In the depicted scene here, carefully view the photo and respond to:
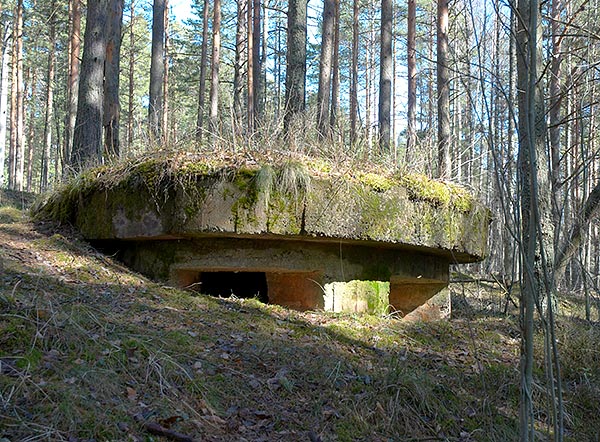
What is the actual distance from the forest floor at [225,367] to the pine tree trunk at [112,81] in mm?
3688

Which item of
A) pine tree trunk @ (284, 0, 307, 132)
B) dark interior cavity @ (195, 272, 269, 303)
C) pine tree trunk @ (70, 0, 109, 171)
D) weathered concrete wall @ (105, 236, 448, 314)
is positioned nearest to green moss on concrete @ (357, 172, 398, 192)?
weathered concrete wall @ (105, 236, 448, 314)

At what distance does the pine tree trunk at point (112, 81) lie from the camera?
873 centimetres

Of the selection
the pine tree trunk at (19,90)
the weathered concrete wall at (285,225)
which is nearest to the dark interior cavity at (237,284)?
the weathered concrete wall at (285,225)

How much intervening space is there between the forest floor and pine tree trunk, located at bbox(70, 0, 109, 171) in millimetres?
1845

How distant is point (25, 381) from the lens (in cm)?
251

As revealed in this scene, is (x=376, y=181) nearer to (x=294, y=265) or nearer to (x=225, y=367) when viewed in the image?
(x=294, y=265)

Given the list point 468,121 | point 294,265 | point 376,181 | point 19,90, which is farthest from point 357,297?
point 19,90

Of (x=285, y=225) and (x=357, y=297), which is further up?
(x=285, y=225)

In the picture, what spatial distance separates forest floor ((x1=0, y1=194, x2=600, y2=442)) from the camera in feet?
8.53

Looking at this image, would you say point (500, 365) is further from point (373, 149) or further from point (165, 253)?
point (165, 253)

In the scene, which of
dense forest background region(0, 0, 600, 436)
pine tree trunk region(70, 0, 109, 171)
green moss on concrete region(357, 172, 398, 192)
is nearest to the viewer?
dense forest background region(0, 0, 600, 436)

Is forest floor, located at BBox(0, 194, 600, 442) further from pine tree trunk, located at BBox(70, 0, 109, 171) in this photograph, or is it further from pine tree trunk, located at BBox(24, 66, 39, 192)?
pine tree trunk, located at BBox(24, 66, 39, 192)

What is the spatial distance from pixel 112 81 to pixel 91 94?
2.62m

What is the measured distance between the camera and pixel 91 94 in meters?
7.18
